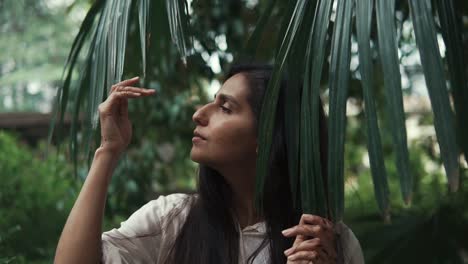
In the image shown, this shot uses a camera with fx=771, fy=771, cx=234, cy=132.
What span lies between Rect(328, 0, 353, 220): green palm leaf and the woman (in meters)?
0.42

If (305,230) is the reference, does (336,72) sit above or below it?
above

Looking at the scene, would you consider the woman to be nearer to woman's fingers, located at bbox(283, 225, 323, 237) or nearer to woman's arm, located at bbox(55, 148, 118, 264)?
woman's arm, located at bbox(55, 148, 118, 264)

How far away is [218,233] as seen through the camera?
1438 mm

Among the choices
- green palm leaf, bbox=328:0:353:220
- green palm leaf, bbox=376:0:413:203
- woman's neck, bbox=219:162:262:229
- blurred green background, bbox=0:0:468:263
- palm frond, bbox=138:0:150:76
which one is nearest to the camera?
green palm leaf, bbox=376:0:413:203

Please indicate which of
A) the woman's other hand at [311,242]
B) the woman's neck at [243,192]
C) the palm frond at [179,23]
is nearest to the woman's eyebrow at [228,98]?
the woman's neck at [243,192]

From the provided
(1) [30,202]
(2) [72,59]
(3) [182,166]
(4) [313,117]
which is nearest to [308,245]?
(4) [313,117]

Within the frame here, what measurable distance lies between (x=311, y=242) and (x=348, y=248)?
0.28 meters

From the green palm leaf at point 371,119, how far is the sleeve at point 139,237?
629 millimetres

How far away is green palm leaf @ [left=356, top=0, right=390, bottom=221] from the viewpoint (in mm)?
792

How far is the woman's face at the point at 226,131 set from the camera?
4.44ft

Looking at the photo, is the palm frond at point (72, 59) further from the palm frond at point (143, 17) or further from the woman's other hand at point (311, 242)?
the woman's other hand at point (311, 242)

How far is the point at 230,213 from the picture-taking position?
148 cm

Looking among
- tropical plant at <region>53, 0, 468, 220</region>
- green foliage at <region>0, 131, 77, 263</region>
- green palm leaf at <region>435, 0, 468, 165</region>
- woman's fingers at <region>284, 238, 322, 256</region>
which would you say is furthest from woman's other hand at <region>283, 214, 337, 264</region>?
green foliage at <region>0, 131, 77, 263</region>

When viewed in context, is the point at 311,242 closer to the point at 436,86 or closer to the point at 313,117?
the point at 313,117
